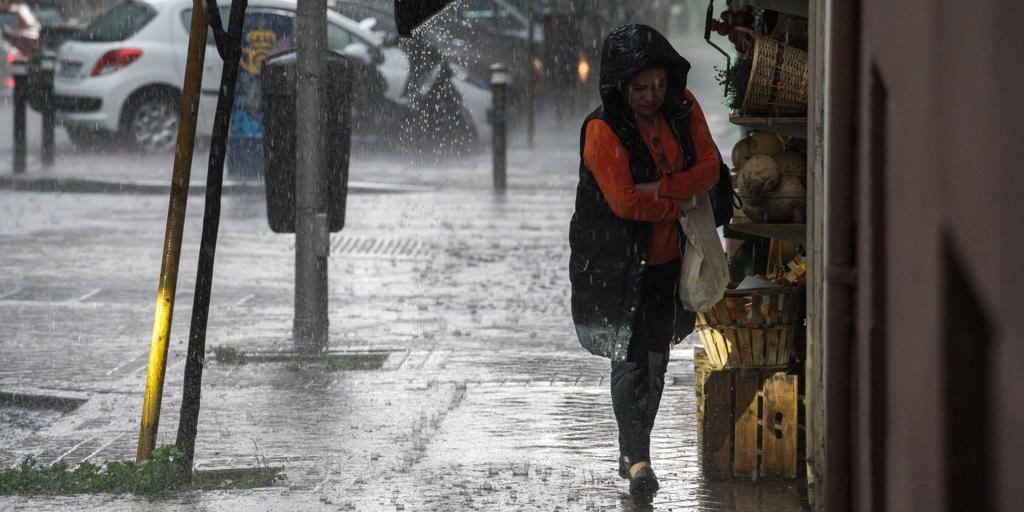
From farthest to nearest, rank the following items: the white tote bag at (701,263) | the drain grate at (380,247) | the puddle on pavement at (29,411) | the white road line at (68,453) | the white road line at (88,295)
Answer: the drain grate at (380,247) < the white road line at (88,295) < the puddle on pavement at (29,411) < the white road line at (68,453) < the white tote bag at (701,263)

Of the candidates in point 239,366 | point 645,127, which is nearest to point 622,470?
point 645,127

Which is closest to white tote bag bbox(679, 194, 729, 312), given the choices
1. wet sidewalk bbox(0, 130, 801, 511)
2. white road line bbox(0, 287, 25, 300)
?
wet sidewalk bbox(0, 130, 801, 511)

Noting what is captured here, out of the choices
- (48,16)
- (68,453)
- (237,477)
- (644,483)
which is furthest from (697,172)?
(48,16)

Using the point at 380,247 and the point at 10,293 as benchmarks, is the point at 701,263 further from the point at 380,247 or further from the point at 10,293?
the point at 380,247

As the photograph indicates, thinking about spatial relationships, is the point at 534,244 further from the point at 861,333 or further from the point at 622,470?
the point at 861,333

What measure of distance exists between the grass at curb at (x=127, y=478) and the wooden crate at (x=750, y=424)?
154 centimetres

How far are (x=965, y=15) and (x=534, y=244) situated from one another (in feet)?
34.2

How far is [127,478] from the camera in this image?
5.73m

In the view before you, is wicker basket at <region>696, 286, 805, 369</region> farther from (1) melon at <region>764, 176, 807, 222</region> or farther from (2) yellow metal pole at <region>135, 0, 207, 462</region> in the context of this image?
(2) yellow metal pole at <region>135, 0, 207, 462</region>

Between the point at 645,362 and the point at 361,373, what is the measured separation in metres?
2.61

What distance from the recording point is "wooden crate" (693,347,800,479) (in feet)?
18.7

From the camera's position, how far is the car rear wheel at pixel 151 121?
61.2 feet

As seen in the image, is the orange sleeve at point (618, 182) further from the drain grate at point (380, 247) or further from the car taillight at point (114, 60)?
the car taillight at point (114, 60)

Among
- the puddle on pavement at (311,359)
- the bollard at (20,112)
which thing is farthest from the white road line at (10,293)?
the bollard at (20,112)
